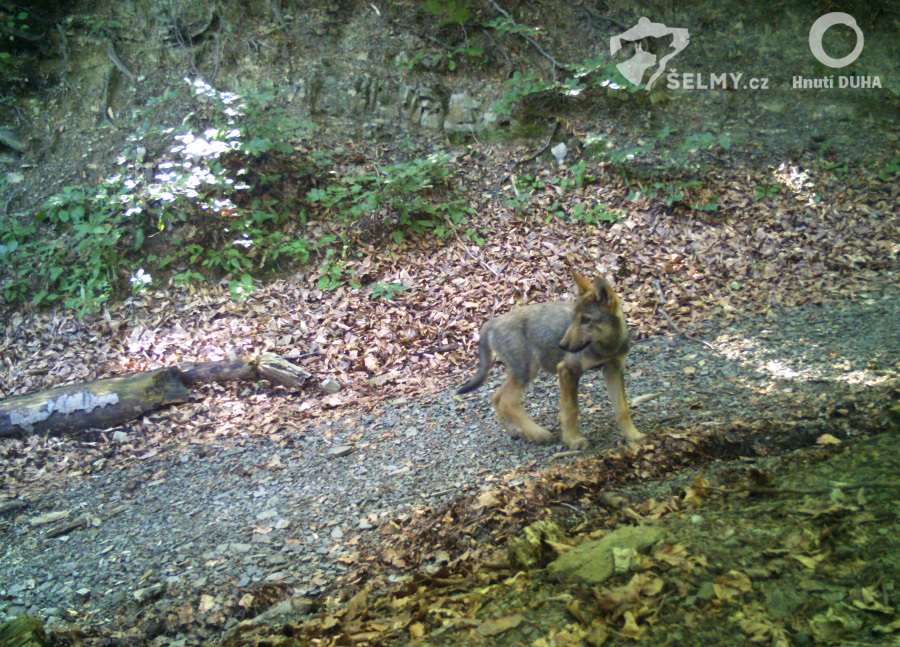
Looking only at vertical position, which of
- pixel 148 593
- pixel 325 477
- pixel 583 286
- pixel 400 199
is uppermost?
pixel 400 199

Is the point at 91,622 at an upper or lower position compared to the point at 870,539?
lower

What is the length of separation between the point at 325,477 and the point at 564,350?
2323 millimetres

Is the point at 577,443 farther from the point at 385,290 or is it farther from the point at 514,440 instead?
the point at 385,290

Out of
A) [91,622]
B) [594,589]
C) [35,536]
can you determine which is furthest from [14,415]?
[594,589]

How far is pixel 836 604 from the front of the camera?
217cm

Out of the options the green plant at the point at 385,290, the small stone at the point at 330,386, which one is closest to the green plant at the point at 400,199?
the green plant at the point at 385,290

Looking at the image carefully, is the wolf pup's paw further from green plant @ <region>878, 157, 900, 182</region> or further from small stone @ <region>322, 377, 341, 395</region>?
green plant @ <region>878, 157, 900, 182</region>

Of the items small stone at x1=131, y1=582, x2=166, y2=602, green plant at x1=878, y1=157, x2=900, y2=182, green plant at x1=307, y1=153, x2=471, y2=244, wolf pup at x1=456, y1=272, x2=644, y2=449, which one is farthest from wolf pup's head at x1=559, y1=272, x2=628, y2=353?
green plant at x1=878, y1=157, x2=900, y2=182

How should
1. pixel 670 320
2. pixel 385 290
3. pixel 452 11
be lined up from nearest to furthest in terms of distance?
1. pixel 670 320
2. pixel 385 290
3. pixel 452 11

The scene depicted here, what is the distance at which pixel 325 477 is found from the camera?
196 inches

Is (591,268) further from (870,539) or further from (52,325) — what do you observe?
(52,325)

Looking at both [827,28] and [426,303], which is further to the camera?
[827,28]

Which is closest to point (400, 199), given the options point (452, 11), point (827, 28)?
point (452, 11)

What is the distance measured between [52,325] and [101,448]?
3.04m
